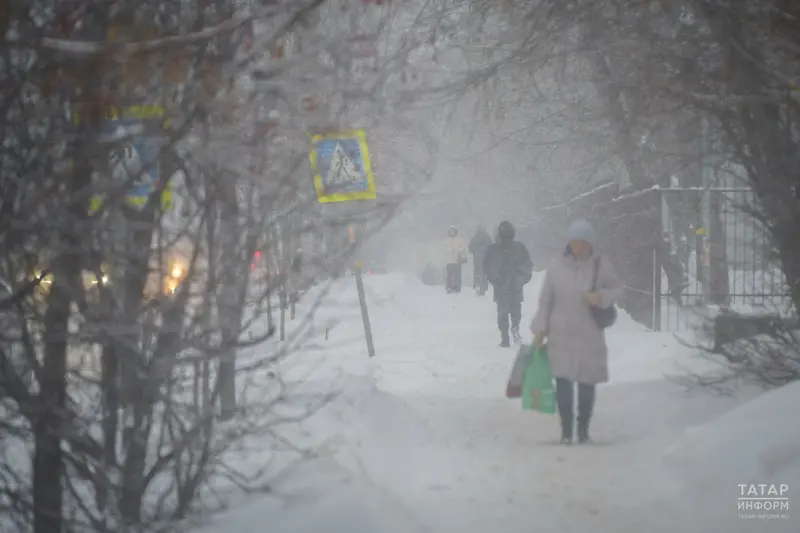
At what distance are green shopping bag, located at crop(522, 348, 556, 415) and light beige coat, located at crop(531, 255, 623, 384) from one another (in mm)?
120

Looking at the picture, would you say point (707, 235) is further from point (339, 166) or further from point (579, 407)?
point (339, 166)

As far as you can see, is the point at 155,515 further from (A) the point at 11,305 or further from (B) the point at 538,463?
(B) the point at 538,463

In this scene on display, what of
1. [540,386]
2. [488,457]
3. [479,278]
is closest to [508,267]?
[540,386]

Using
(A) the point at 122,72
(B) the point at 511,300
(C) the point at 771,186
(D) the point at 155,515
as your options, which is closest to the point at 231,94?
(A) the point at 122,72

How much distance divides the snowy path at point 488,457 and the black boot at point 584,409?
16cm

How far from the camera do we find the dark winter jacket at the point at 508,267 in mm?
15570

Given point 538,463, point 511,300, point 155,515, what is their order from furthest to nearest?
point 511,300 → point 538,463 → point 155,515

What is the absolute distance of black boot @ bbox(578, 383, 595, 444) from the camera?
8.34m

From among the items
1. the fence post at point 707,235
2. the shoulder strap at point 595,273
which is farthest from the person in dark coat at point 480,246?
the shoulder strap at point 595,273

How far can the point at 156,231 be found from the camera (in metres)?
4.41

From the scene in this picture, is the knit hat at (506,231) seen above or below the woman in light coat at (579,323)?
above

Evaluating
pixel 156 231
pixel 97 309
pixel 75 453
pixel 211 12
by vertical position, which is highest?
pixel 211 12

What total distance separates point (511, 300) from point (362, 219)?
36.4 feet

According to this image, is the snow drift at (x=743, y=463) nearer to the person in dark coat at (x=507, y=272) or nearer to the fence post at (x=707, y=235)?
the fence post at (x=707, y=235)
